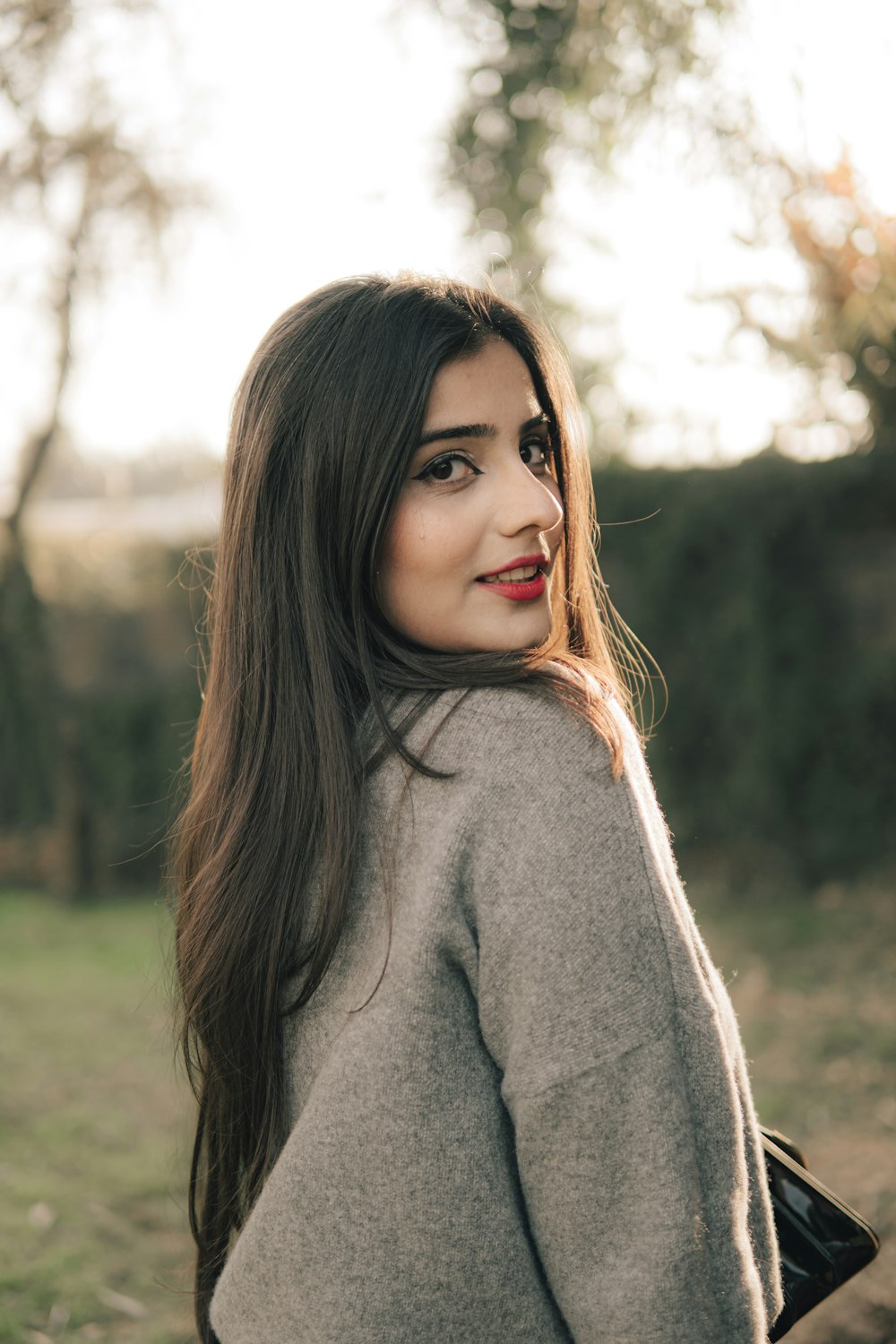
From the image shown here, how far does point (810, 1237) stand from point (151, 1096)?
368cm

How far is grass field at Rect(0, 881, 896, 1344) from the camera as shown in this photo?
9.62 ft

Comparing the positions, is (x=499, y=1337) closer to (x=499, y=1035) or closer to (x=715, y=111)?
(x=499, y=1035)

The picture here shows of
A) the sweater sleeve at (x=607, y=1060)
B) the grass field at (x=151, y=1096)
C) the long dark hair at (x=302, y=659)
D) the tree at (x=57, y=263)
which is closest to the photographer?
the sweater sleeve at (x=607, y=1060)

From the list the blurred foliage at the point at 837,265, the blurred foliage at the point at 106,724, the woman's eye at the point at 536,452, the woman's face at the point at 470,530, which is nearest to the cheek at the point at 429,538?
the woman's face at the point at 470,530

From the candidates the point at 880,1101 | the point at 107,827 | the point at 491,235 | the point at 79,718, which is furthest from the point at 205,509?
the point at 880,1101

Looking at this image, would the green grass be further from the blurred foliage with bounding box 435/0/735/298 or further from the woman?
the blurred foliage with bounding box 435/0/735/298

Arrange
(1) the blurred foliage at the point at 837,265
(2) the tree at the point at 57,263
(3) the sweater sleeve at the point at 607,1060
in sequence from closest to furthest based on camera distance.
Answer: (3) the sweater sleeve at the point at 607,1060, (1) the blurred foliage at the point at 837,265, (2) the tree at the point at 57,263

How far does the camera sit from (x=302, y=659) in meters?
1.46

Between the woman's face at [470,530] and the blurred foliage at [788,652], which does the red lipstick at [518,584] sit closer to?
the woman's face at [470,530]

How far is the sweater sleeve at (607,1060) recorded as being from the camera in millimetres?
1145

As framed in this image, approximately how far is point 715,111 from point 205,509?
5243 mm

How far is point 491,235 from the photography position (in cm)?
520

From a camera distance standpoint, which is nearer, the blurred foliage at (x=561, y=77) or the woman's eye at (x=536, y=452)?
the woman's eye at (x=536, y=452)

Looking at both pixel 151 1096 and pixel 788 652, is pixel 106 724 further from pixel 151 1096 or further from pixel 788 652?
pixel 788 652
